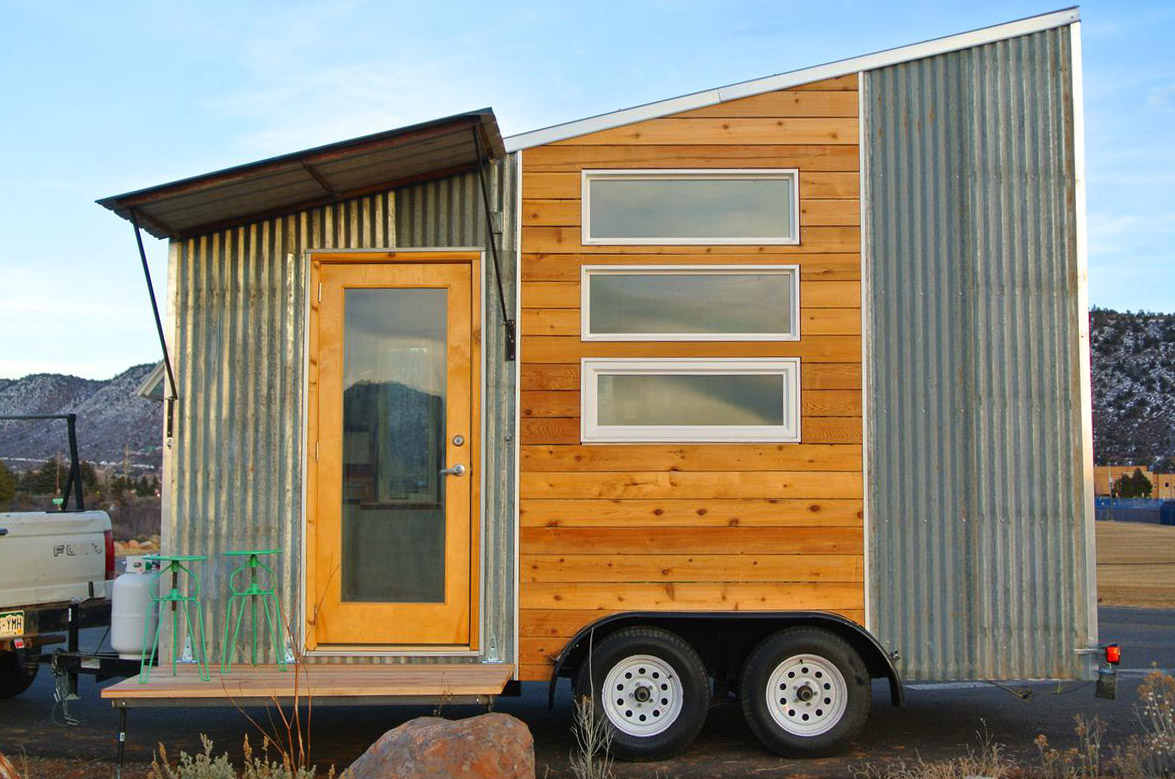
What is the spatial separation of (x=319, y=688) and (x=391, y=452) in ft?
4.65

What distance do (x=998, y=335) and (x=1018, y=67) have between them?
1524 mm

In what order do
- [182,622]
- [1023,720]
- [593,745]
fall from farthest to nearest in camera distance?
[1023,720], [182,622], [593,745]

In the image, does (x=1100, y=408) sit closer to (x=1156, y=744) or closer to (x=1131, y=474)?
(x=1131, y=474)

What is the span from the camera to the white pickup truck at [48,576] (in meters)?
7.45

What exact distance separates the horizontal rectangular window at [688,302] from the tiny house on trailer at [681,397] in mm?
18

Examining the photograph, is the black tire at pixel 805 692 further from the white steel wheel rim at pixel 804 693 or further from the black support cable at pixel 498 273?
the black support cable at pixel 498 273

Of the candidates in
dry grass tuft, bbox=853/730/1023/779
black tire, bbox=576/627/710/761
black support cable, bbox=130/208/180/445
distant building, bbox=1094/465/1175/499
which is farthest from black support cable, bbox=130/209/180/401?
distant building, bbox=1094/465/1175/499

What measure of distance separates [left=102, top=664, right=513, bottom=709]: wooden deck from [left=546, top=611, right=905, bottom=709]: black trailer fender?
43cm

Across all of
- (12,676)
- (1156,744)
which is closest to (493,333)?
(1156,744)

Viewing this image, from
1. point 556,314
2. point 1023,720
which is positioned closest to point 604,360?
point 556,314

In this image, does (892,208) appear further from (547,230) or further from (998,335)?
(547,230)

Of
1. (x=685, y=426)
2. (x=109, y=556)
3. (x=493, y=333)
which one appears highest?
(x=493, y=333)

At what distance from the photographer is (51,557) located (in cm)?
777

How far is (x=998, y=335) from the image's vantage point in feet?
21.2
